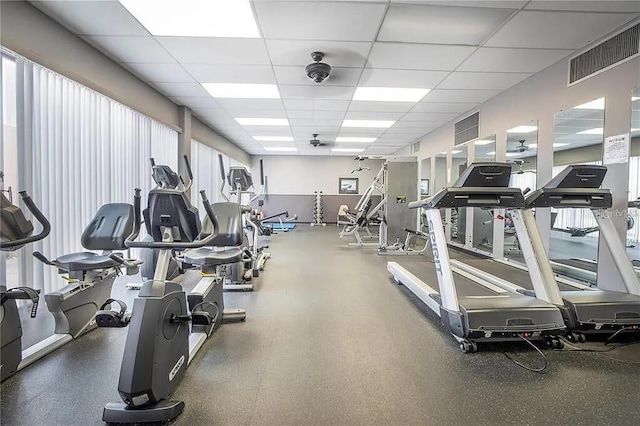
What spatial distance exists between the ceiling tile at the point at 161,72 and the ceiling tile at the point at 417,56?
7.63ft

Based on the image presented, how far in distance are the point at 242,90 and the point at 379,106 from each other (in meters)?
2.31

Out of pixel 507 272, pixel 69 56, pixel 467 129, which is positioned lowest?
pixel 507 272

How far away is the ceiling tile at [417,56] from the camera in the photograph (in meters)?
3.23

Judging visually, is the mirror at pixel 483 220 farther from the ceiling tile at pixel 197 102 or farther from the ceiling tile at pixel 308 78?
the ceiling tile at pixel 197 102

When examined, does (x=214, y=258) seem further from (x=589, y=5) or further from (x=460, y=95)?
(x=460, y=95)

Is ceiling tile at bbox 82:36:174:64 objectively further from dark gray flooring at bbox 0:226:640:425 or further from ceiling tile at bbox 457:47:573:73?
ceiling tile at bbox 457:47:573:73

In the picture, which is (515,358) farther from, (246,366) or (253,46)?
(253,46)

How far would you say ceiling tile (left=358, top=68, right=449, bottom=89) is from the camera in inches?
153

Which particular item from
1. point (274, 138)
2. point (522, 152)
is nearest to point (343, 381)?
point (522, 152)

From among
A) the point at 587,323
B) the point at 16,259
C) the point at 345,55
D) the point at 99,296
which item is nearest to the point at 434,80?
the point at 345,55

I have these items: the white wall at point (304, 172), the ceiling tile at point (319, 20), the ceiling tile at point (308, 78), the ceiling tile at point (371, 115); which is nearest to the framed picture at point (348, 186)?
the white wall at point (304, 172)

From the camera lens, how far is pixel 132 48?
3.24m

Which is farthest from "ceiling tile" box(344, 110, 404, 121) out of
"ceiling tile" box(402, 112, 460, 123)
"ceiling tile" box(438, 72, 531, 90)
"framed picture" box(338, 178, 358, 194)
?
"framed picture" box(338, 178, 358, 194)

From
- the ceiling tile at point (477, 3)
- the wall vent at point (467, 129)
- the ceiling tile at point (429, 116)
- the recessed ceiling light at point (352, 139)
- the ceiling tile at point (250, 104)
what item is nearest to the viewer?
the ceiling tile at point (477, 3)
